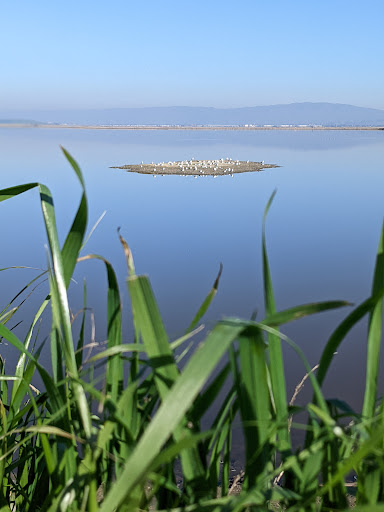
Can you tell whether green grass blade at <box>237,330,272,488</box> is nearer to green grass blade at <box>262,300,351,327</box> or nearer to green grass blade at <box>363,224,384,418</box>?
green grass blade at <box>262,300,351,327</box>

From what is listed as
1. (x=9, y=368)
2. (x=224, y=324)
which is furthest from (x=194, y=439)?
(x=9, y=368)

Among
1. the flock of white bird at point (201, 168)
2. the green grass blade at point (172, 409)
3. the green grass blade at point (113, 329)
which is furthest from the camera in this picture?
the flock of white bird at point (201, 168)

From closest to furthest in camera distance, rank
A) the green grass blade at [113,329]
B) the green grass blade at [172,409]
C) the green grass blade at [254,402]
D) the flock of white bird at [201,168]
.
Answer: the green grass blade at [172,409]
the green grass blade at [254,402]
the green grass blade at [113,329]
the flock of white bird at [201,168]

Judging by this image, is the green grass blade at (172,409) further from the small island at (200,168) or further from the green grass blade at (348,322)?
the small island at (200,168)

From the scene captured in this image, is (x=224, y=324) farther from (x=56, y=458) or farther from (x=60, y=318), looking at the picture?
(x=56, y=458)

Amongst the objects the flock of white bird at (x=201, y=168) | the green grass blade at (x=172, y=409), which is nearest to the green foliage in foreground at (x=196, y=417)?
the green grass blade at (x=172, y=409)

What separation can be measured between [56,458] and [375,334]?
1.51 ft

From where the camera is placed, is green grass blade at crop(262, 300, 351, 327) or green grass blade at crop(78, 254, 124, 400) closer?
green grass blade at crop(262, 300, 351, 327)

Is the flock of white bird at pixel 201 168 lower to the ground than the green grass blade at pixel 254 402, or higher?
lower

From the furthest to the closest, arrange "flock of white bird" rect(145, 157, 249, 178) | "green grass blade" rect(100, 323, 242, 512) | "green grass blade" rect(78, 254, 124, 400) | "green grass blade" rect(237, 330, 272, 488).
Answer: "flock of white bird" rect(145, 157, 249, 178) → "green grass blade" rect(78, 254, 124, 400) → "green grass blade" rect(237, 330, 272, 488) → "green grass blade" rect(100, 323, 242, 512)

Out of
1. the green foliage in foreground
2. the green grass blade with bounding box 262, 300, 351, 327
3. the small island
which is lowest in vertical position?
the small island

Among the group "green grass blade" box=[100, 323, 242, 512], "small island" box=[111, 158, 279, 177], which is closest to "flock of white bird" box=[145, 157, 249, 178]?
"small island" box=[111, 158, 279, 177]

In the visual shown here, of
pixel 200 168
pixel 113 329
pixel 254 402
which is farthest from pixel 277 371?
pixel 200 168

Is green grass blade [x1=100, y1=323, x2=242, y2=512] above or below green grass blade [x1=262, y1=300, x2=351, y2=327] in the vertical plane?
below
